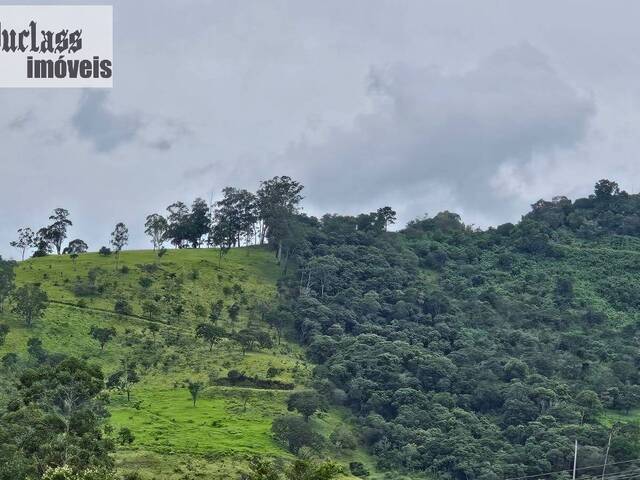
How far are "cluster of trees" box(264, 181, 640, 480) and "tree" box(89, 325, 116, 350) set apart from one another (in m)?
27.5

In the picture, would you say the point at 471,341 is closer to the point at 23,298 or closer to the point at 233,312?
the point at 233,312

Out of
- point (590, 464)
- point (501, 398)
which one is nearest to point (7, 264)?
point (501, 398)

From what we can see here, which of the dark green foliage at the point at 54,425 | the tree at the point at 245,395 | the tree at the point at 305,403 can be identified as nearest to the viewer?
the dark green foliage at the point at 54,425

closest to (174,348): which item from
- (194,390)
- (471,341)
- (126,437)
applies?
(194,390)

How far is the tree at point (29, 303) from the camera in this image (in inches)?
4988

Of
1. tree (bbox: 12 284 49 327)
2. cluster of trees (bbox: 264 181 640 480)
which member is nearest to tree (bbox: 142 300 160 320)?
tree (bbox: 12 284 49 327)

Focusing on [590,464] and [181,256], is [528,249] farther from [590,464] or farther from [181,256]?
[590,464]

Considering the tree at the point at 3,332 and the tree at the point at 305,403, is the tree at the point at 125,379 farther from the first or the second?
the tree at the point at 305,403

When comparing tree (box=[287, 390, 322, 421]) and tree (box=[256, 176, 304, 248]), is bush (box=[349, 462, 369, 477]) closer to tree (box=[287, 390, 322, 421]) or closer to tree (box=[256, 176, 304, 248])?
tree (box=[287, 390, 322, 421])

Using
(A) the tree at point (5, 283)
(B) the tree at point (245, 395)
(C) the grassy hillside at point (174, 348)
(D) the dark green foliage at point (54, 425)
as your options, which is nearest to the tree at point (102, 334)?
(C) the grassy hillside at point (174, 348)

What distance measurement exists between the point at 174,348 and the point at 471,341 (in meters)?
44.5

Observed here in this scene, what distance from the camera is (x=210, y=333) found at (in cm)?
13138

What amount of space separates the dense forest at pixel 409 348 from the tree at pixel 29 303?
0.28 m

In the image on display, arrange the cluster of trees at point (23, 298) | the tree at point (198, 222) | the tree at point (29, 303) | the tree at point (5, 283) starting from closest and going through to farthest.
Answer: the tree at point (29, 303)
the cluster of trees at point (23, 298)
the tree at point (5, 283)
the tree at point (198, 222)
